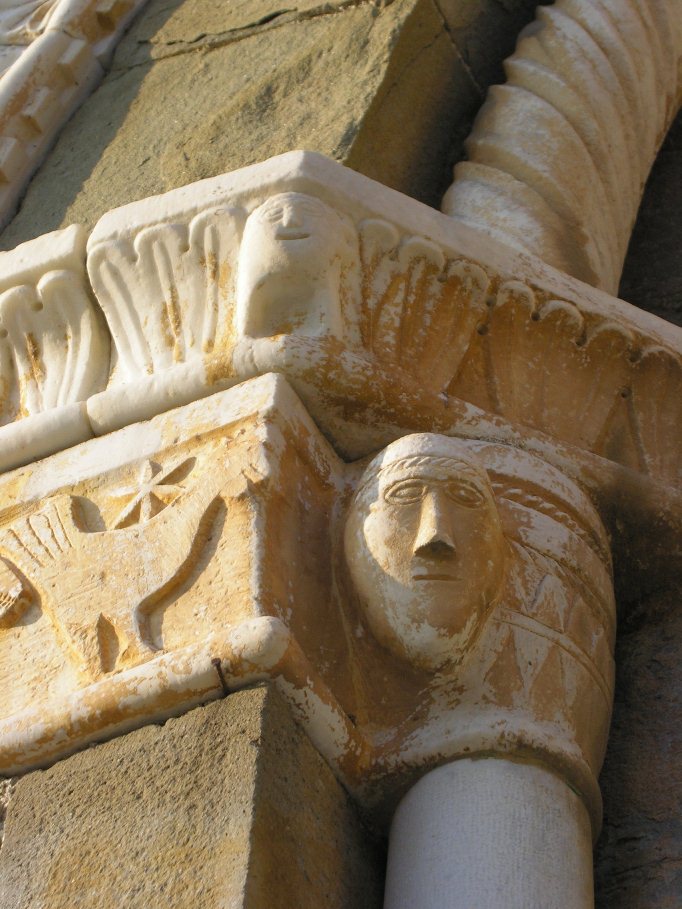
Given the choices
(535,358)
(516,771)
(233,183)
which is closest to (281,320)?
(233,183)

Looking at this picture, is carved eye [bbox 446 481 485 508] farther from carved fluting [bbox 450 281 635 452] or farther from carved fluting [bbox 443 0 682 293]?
carved fluting [bbox 443 0 682 293]

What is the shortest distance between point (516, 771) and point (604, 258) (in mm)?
1335

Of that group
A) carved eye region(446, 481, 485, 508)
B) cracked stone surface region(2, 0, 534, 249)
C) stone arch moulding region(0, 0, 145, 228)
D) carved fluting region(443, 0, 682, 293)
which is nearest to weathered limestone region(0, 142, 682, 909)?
carved eye region(446, 481, 485, 508)

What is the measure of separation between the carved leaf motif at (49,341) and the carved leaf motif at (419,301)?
449mm

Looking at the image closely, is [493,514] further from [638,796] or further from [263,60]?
[263,60]

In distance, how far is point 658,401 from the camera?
2.67 m

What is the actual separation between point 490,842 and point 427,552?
38 cm

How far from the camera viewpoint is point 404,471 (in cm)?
221

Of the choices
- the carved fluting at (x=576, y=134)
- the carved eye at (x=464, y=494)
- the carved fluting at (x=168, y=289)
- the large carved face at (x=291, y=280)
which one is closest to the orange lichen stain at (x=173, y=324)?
the carved fluting at (x=168, y=289)

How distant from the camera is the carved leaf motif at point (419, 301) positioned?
2490mm

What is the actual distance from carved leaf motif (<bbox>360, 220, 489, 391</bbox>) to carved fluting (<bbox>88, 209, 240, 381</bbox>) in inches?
8.5

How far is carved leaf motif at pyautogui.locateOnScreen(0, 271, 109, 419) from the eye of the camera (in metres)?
2.58

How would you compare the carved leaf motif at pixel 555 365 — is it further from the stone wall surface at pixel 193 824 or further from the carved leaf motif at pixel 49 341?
the stone wall surface at pixel 193 824

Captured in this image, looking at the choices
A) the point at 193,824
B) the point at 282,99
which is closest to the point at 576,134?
the point at 282,99
